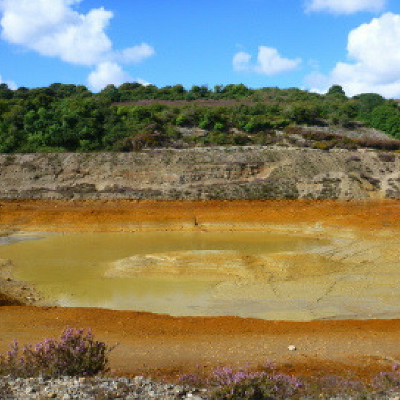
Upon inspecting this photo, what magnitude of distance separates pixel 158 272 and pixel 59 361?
1028cm

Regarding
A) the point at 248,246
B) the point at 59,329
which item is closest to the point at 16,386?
the point at 59,329

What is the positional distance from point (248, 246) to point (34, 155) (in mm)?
21328

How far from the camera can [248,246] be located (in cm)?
2225

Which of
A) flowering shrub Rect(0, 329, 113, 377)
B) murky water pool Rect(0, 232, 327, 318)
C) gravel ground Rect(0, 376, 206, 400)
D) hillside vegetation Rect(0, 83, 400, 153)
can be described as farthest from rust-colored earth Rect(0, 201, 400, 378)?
hillside vegetation Rect(0, 83, 400, 153)

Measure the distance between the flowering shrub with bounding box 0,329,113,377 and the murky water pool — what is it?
6182 millimetres

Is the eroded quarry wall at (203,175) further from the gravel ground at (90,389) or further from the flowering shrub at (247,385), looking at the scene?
the gravel ground at (90,389)

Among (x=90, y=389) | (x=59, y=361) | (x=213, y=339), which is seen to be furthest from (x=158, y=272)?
(x=90, y=389)

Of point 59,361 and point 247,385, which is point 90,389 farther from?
point 247,385

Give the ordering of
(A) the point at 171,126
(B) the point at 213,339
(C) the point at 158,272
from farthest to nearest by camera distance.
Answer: (A) the point at 171,126 → (C) the point at 158,272 → (B) the point at 213,339

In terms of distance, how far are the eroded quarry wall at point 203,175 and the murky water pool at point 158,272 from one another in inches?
334

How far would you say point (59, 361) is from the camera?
22.3 feet

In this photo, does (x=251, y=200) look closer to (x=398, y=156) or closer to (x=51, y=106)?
(x=398, y=156)

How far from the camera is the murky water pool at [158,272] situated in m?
14.0

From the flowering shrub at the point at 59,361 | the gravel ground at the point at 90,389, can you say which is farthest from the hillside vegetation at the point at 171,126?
the gravel ground at the point at 90,389
